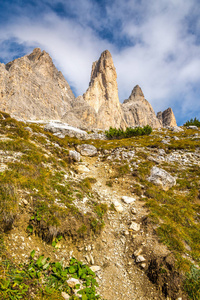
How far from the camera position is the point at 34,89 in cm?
12362

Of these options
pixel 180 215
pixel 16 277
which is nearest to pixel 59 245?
pixel 16 277

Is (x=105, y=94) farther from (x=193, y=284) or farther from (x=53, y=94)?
(x=193, y=284)

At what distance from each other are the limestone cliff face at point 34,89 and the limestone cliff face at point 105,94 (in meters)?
28.3

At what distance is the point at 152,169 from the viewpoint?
1819cm

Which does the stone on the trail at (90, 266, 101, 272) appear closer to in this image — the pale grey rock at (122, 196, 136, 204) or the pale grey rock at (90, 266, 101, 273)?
the pale grey rock at (90, 266, 101, 273)

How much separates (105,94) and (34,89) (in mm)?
82826

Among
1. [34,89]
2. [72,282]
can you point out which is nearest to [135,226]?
[72,282]

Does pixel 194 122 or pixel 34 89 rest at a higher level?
pixel 34 89

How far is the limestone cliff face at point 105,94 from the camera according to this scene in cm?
16088

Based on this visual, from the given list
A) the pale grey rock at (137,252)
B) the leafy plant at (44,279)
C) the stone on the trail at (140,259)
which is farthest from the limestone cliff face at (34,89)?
the stone on the trail at (140,259)

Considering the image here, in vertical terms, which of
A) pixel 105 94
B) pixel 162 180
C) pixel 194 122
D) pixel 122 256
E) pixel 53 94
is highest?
pixel 105 94

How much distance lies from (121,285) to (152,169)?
13150 millimetres

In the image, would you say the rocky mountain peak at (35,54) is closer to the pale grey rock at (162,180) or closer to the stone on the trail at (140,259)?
the pale grey rock at (162,180)

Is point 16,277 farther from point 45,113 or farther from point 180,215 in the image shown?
point 45,113
